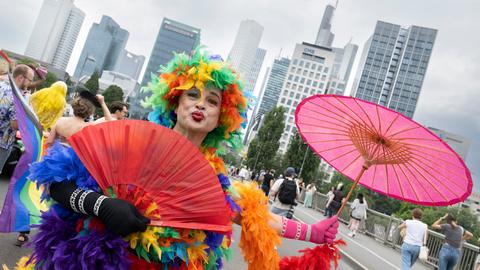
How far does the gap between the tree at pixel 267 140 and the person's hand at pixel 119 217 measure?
2196 inches

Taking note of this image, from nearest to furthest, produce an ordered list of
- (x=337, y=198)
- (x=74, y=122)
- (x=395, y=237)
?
(x=74, y=122) → (x=395, y=237) → (x=337, y=198)

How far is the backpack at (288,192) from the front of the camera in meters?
8.53

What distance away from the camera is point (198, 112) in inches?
78.1

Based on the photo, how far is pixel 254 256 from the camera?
199 centimetres

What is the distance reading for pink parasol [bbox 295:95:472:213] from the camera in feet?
8.03

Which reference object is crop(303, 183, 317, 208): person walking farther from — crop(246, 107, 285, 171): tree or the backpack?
crop(246, 107, 285, 171): tree

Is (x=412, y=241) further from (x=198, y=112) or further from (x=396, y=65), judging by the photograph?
(x=396, y=65)

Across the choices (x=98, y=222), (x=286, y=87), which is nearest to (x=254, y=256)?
(x=98, y=222)

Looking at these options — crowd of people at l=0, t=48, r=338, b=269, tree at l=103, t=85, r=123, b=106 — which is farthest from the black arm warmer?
tree at l=103, t=85, r=123, b=106

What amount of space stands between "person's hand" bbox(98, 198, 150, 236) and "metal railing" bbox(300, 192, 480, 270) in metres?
10.3

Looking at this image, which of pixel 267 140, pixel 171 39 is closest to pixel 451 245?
pixel 267 140

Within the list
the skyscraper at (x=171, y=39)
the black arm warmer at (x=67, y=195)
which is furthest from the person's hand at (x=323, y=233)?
the skyscraper at (x=171, y=39)

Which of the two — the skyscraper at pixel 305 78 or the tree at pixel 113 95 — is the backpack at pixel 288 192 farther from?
the skyscraper at pixel 305 78

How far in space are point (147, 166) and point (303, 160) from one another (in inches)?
1809
